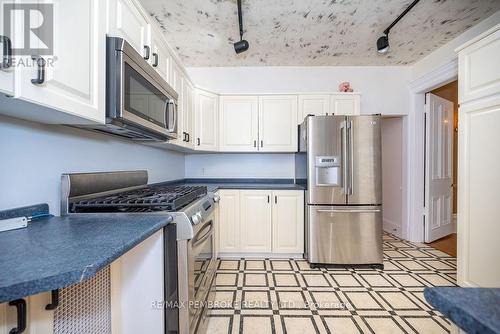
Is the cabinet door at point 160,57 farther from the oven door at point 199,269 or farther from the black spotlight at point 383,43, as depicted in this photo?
the black spotlight at point 383,43

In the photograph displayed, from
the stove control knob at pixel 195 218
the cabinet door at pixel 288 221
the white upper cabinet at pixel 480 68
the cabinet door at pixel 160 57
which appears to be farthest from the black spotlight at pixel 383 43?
the stove control knob at pixel 195 218

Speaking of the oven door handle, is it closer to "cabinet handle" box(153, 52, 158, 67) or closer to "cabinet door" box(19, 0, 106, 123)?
"cabinet door" box(19, 0, 106, 123)

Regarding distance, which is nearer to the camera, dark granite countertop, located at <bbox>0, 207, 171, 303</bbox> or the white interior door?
dark granite countertop, located at <bbox>0, 207, 171, 303</bbox>

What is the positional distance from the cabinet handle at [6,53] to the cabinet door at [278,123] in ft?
8.57

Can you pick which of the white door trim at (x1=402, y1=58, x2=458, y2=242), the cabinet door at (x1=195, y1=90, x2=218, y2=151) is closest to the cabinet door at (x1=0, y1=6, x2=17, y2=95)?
the cabinet door at (x1=195, y1=90, x2=218, y2=151)

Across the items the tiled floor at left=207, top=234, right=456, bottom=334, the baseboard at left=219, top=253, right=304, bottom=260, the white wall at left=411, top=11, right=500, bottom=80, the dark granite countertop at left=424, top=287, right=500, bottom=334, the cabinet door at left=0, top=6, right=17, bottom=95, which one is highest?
the white wall at left=411, top=11, right=500, bottom=80

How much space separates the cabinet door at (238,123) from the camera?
3068 mm

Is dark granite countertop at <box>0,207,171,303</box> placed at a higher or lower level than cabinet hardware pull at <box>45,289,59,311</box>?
higher

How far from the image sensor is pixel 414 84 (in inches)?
126

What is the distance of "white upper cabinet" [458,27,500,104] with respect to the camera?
1613 millimetres

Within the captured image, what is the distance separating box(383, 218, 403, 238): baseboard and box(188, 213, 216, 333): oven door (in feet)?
10.6

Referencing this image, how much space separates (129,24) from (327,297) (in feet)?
8.09

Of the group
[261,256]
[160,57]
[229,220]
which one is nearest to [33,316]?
[160,57]

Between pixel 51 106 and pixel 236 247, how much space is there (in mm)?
2440
